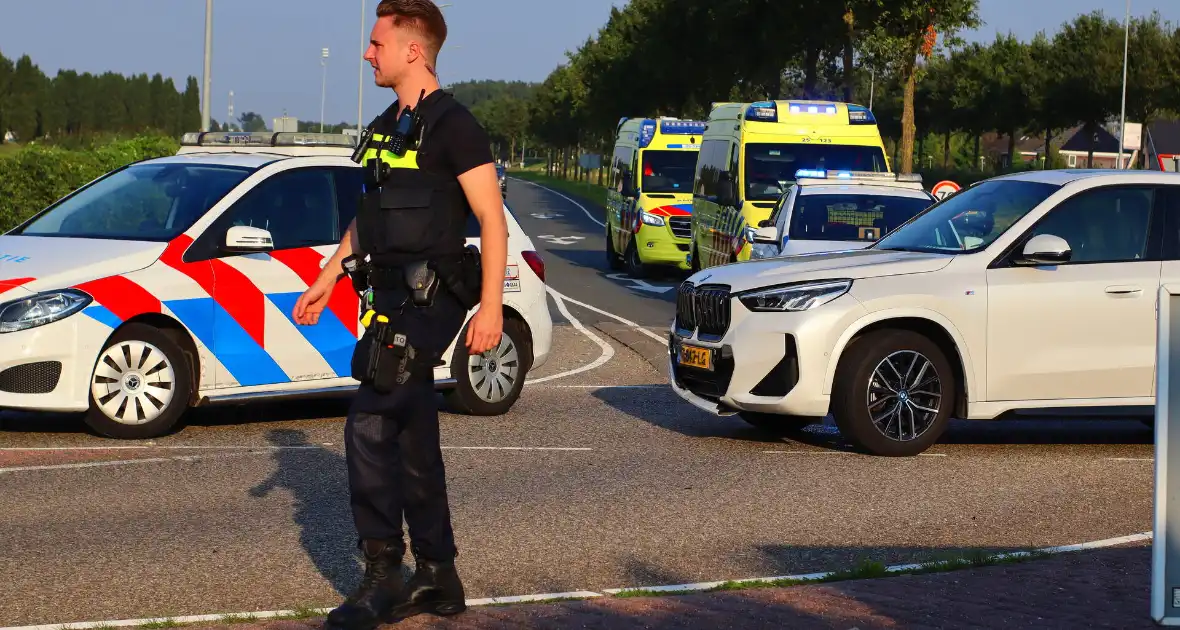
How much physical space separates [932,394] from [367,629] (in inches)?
199

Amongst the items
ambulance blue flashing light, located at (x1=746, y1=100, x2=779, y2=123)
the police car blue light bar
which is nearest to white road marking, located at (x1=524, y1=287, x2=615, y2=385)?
the police car blue light bar

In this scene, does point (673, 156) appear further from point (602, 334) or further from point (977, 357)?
point (977, 357)

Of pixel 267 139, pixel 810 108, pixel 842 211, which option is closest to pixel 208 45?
pixel 810 108

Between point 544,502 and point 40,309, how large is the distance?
320 centimetres

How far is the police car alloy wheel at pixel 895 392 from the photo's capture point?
364 inches

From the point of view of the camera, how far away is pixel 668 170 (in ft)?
89.8

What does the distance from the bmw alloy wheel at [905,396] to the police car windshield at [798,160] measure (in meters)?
10.8

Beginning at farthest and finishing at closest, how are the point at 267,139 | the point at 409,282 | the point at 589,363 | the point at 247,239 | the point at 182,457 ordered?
the point at 589,363 → the point at 267,139 → the point at 247,239 → the point at 182,457 → the point at 409,282

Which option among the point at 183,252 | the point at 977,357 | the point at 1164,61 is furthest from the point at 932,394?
the point at 1164,61

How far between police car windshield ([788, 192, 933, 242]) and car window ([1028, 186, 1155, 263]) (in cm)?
557

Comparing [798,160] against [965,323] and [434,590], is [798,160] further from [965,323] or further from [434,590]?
[434,590]

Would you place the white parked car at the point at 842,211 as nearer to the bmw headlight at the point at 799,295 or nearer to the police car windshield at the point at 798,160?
the police car windshield at the point at 798,160

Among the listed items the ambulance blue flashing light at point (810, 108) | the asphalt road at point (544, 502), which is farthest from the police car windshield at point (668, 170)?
the asphalt road at point (544, 502)

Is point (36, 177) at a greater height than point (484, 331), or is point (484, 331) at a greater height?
point (36, 177)
